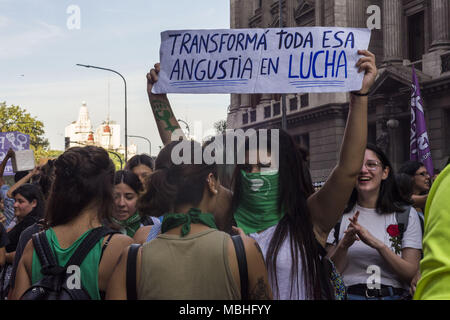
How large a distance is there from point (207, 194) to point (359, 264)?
1460 millimetres

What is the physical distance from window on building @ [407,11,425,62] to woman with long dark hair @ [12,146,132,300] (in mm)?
24623

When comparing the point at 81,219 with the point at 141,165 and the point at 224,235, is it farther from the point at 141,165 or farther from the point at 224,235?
the point at 141,165

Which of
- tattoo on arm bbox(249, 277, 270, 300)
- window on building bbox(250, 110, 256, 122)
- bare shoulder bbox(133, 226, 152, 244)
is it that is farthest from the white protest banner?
window on building bbox(250, 110, 256, 122)

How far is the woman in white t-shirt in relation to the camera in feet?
11.8

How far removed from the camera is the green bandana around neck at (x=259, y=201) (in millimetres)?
2996

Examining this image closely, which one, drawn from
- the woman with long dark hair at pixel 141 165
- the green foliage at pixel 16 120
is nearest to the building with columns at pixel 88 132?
the green foliage at pixel 16 120

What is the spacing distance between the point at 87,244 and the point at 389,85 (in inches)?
914

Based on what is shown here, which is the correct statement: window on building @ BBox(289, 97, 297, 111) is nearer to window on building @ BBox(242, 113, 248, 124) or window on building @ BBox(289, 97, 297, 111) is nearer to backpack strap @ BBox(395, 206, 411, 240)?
window on building @ BBox(242, 113, 248, 124)

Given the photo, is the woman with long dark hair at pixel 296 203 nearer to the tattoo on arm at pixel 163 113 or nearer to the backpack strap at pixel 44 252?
the tattoo on arm at pixel 163 113

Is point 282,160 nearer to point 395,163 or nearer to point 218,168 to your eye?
point 218,168

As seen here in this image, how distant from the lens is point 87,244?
2848mm

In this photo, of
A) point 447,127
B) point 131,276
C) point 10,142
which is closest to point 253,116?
point 447,127

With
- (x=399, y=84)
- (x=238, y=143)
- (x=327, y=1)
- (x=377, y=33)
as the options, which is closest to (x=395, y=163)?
(x=399, y=84)

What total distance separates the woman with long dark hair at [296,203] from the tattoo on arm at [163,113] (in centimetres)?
72
